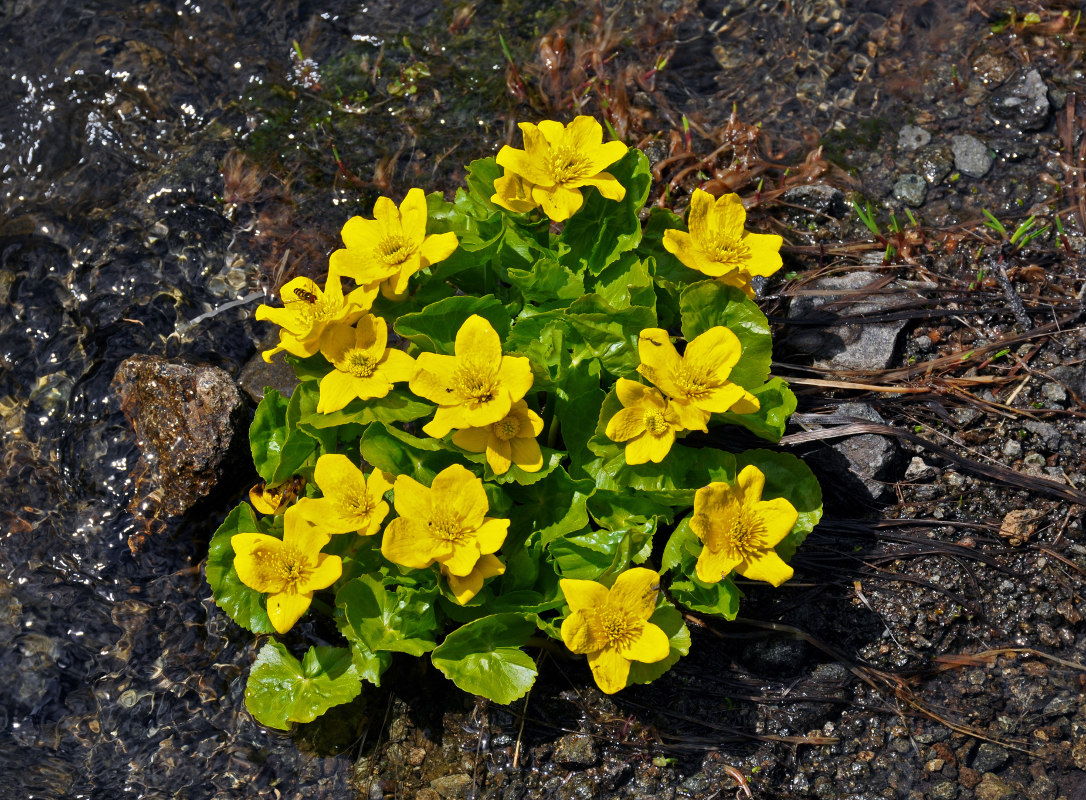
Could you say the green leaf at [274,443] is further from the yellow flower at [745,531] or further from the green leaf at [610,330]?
the yellow flower at [745,531]

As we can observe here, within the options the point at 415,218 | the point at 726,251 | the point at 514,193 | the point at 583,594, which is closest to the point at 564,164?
the point at 514,193

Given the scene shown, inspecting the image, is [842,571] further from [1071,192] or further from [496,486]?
[1071,192]

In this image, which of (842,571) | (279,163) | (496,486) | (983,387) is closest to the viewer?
(496,486)

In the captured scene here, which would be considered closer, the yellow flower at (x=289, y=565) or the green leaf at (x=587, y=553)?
the yellow flower at (x=289, y=565)

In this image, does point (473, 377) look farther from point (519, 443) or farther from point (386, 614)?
point (386, 614)

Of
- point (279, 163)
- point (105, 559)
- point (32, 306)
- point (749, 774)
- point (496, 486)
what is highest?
point (279, 163)

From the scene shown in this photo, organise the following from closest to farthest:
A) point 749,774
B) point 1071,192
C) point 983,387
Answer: point 749,774 → point 983,387 → point 1071,192

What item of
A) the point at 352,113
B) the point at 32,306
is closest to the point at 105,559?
the point at 32,306

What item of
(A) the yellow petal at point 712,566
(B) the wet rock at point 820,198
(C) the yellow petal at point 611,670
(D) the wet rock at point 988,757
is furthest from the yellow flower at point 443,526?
(B) the wet rock at point 820,198

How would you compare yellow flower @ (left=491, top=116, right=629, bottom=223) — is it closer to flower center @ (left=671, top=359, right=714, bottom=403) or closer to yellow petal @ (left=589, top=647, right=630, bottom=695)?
flower center @ (left=671, top=359, right=714, bottom=403)
